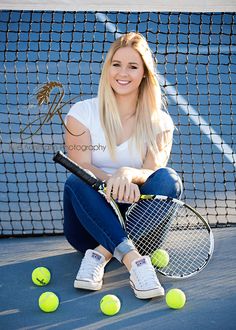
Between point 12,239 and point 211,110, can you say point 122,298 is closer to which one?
point 12,239

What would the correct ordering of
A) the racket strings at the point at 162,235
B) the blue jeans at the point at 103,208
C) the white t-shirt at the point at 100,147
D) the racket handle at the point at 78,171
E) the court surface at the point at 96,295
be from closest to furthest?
1. the court surface at the point at 96,295
2. the racket handle at the point at 78,171
3. the blue jeans at the point at 103,208
4. the racket strings at the point at 162,235
5. the white t-shirt at the point at 100,147

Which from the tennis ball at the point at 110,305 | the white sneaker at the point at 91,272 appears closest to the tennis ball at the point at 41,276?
the white sneaker at the point at 91,272

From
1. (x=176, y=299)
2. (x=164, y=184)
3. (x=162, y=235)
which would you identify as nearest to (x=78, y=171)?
(x=164, y=184)

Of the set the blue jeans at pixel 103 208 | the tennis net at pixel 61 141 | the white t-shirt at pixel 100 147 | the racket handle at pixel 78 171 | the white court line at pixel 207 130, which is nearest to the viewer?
the racket handle at pixel 78 171

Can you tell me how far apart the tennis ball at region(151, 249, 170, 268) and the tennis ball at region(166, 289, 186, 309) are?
13.9 inches

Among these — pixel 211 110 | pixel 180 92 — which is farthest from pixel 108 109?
pixel 180 92

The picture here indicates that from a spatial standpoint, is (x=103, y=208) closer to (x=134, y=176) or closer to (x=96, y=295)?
(x=134, y=176)

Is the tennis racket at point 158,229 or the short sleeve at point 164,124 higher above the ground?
the short sleeve at point 164,124

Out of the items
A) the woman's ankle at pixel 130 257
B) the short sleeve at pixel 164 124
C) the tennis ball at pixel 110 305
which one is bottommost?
the tennis ball at pixel 110 305

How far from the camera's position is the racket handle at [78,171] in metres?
3.47

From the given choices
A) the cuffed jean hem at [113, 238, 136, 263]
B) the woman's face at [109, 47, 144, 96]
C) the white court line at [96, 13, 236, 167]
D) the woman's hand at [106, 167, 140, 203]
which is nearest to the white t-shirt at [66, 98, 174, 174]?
the woman's face at [109, 47, 144, 96]

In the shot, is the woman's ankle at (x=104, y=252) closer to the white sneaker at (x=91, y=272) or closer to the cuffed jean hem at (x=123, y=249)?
the white sneaker at (x=91, y=272)

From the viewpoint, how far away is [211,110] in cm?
670

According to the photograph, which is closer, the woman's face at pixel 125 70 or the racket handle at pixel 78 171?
the racket handle at pixel 78 171
